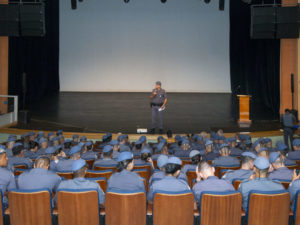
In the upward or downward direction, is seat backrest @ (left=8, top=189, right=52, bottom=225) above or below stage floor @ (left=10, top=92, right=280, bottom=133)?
below

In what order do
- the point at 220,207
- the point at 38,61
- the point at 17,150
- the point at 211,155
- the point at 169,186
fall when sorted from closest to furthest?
the point at 220,207 → the point at 169,186 → the point at 17,150 → the point at 211,155 → the point at 38,61

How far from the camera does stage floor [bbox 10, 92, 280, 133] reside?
1131 cm

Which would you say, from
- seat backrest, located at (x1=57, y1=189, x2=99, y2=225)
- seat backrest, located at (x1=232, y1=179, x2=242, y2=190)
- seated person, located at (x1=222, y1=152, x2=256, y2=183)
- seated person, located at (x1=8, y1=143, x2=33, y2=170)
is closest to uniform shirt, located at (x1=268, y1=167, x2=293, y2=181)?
seated person, located at (x1=222, y1=152, x2=256, y2=183)

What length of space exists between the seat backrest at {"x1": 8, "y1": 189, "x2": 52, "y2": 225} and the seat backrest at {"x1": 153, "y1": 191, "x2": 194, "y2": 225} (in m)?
0.91

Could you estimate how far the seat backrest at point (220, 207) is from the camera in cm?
324

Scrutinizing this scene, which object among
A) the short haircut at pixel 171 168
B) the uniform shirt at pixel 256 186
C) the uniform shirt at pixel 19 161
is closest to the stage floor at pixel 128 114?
the uniform shirt at pixel 19 161

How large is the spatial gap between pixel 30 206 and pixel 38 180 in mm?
447

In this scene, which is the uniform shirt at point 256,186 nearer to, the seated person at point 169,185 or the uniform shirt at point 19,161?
the seated person at point 169,185

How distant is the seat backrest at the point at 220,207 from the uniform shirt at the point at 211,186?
0.21 meters

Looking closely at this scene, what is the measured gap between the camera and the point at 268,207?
3.29m

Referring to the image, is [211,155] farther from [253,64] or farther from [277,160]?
[253,64]

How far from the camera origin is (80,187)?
138 inches

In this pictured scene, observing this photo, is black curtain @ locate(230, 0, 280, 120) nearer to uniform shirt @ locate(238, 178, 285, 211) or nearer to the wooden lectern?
the wooden lectern

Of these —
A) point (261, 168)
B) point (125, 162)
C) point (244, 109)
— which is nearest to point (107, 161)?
point (125, 162)
